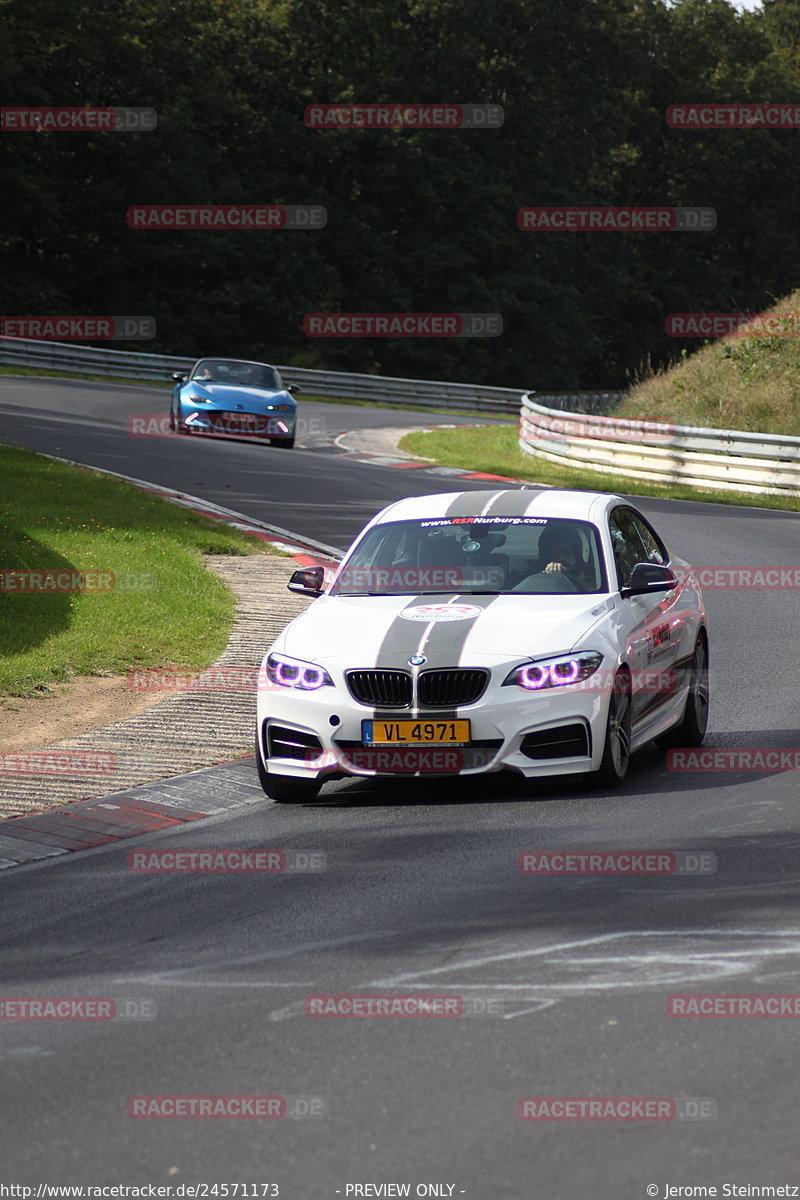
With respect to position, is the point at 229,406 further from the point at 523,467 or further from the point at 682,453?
the point at 682,453

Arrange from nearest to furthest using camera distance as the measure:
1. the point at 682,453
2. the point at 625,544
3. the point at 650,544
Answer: the point at 625,544 < the point at 650,544 < the point at 682,453

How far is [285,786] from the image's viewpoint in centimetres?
890

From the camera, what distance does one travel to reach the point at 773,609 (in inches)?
608

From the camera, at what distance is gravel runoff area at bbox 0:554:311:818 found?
9203mm

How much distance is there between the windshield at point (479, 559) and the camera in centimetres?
950

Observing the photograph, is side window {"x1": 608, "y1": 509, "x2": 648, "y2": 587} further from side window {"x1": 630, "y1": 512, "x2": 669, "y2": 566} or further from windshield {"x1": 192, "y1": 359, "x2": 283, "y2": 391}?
windshield {"x1": 192, "y1": 359, "x2": 283, "y2": 391}

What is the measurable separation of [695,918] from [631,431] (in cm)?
2218

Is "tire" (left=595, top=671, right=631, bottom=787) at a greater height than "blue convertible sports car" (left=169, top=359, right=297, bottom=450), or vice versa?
"blue convertible sports car" (left=169, top=359, right=297, bottom=450)

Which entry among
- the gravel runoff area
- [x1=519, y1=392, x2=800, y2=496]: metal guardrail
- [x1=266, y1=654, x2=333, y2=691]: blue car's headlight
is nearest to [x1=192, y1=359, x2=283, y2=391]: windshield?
[x1=519, y1=392, x2=800, y2=496]: metal guardrail

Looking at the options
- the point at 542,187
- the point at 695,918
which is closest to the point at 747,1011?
the point at 695,918

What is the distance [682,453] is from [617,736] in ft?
61.9

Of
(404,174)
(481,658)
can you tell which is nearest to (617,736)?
(481,658)

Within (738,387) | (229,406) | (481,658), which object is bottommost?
(481,658)

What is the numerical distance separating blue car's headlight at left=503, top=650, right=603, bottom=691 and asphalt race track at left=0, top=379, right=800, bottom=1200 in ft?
2.13
